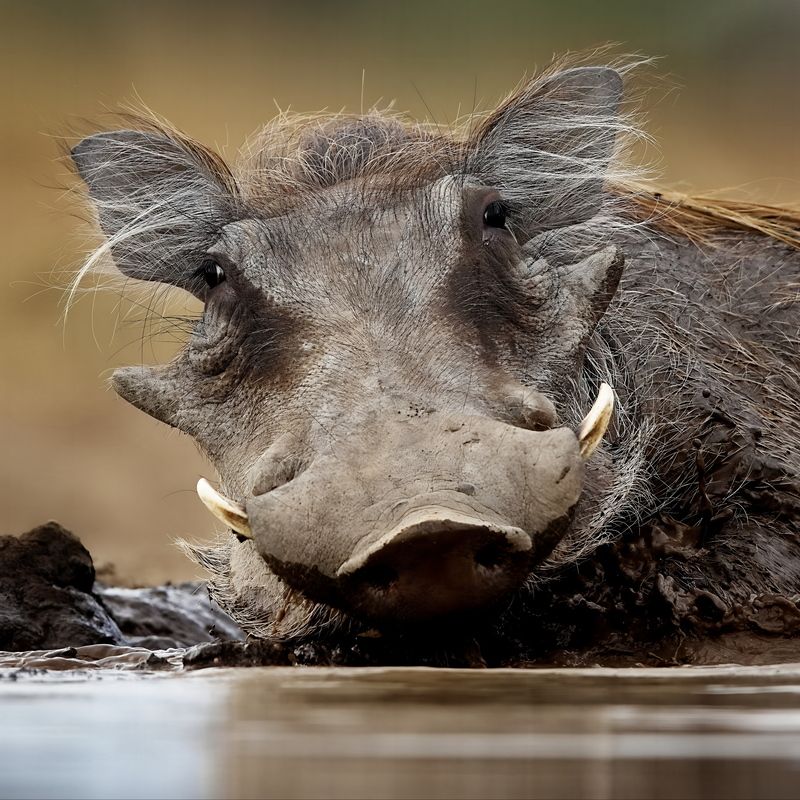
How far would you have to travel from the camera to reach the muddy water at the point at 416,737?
144cm

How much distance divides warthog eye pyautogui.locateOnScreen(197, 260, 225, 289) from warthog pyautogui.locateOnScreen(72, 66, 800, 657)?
18mm

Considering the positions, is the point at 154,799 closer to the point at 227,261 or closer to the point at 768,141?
the point at 227,261

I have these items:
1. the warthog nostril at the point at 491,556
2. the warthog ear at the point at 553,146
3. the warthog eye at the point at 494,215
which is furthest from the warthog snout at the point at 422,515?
the warthog ear at the point at 553,146

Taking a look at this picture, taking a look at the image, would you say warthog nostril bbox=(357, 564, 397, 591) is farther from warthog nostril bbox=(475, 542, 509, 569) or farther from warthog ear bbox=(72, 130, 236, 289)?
warthog ear bbox=(72, 130, 236, 289)

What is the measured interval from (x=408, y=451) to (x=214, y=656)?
2.23ft

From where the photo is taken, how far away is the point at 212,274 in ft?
13.7

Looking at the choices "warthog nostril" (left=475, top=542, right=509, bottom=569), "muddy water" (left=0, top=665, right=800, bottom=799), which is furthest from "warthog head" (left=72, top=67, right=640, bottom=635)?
"muddy water" (left=0, top=665, right=800, bottom=799)

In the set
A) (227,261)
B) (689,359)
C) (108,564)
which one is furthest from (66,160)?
(108,564)

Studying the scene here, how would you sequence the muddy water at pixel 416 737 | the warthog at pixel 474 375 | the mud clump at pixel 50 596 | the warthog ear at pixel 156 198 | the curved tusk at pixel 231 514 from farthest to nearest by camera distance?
the mud clump at pixel 50 596 → the warthog ear at pixel 156 198 → the curved tusk at pixel 231 514 → the warthog at pixel 474 375 → the muddy water at pixel 416 737

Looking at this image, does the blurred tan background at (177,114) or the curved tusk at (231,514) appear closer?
the curved tusk at (231,514)

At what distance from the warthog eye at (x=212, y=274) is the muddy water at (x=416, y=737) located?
163 cm

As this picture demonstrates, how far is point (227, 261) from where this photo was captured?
4.06 metres

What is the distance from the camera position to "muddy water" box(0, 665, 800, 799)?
1.44 m

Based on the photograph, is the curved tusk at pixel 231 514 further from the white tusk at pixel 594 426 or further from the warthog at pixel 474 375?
the white tusk at pixel 594 426
